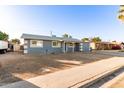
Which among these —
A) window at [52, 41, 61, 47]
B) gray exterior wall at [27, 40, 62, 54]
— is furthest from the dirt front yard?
window at [52, 41, 61, 47]

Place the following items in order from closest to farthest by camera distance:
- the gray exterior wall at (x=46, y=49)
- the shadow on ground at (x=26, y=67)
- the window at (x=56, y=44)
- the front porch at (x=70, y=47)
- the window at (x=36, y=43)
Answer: the shadow on ground at (x=26, y=67)
the gray exterior wall at (x=46, y=49)
the window at (x=36, y=43)
the window at (x=56, y=44)
the front porch at (x=70, y=47)

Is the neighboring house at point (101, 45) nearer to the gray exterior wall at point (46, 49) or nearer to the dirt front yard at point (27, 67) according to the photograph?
the gray exterior wall at point (46, 49)

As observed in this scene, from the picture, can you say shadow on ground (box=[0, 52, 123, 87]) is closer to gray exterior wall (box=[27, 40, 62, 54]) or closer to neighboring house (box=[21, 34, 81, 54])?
neighboring house (box=[21, 34, 81, 54])

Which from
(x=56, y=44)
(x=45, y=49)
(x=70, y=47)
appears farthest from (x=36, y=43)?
(x=70, y=47)

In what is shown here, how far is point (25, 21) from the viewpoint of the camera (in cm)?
1861

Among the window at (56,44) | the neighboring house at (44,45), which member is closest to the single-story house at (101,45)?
the neighboring house at (44,45)

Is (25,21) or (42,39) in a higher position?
(25,21)

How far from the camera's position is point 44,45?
24203mm

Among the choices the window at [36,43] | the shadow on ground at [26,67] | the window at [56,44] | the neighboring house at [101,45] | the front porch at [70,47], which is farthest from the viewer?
the neighboring house at [101,45]

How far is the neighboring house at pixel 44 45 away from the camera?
22.2m

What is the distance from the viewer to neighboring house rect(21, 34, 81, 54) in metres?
22.2
